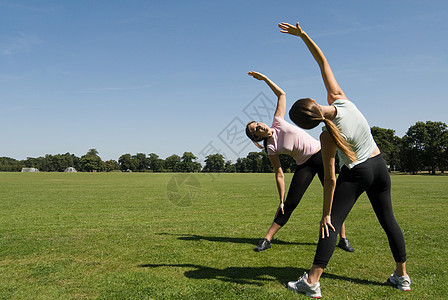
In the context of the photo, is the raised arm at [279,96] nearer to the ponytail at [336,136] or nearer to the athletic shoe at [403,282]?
the ponytail at [336,136]

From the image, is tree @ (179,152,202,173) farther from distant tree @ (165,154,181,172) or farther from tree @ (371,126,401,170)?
tree @ (371,126,401,170)

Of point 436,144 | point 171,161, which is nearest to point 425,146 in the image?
point 436,144

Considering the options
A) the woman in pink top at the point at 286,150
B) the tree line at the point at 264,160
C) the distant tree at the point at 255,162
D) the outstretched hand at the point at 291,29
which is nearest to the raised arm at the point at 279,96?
the woman in pink top at the point at 286,150

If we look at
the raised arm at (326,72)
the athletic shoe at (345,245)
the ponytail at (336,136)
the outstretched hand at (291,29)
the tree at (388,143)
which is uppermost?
the tree at (388,143)

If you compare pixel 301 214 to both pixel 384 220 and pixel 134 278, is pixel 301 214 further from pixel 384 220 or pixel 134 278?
pixel 134 278

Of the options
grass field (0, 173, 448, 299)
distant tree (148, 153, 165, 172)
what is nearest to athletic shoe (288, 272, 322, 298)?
grass field (0, 173, 448, 299)

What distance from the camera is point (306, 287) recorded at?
333 centimetres

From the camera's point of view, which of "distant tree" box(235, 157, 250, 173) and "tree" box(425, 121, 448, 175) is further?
"distant tree" box(235, 157, 250, 173)

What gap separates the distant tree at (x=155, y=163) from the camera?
15350 centimetres

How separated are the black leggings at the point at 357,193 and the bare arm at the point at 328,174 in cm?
9

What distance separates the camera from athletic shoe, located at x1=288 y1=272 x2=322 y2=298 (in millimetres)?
3270

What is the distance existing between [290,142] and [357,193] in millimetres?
1711

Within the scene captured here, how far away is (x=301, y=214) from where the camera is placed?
917cm

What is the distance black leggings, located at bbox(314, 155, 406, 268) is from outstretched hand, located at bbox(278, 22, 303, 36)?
5.20 ft
